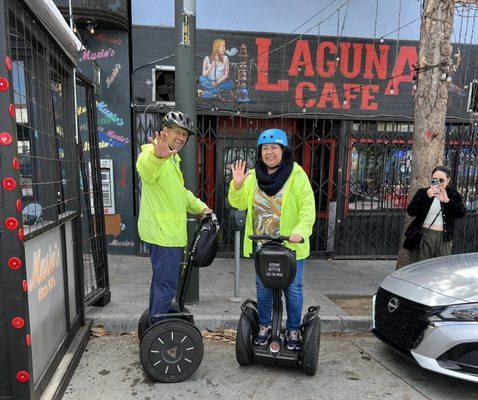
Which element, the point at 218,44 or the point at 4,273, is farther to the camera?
the point at 218,44

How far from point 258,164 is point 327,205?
14.0 ft

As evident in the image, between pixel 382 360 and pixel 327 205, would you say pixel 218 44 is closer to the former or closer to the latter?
pixel 327 205

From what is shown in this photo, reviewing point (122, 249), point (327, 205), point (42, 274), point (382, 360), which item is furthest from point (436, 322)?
point (122, 249)

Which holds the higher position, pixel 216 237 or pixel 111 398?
pixel 216 237

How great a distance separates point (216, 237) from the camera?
10.3ft

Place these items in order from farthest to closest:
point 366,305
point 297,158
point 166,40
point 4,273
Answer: point 297,158 < point 166,40 < point 366,305 < point 4,273

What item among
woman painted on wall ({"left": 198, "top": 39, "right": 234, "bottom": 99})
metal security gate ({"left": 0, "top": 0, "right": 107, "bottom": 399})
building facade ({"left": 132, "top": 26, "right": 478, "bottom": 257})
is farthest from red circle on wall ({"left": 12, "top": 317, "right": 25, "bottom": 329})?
woman painted on wall ({"left": 198, "top": 39, "right": 234, "bottom": 99})

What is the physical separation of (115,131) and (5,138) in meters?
4.66

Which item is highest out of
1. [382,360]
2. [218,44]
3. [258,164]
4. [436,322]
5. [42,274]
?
[218,44]

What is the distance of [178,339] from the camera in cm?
300

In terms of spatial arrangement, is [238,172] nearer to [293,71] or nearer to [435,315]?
[435,315]

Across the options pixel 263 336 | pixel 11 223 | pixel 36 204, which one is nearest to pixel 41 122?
pixel 36 204

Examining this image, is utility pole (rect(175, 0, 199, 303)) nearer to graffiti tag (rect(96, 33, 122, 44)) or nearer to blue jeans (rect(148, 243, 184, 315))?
blue jeans (rect(148, 243, 184, 315))

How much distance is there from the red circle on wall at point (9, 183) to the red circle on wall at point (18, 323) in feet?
2.40
